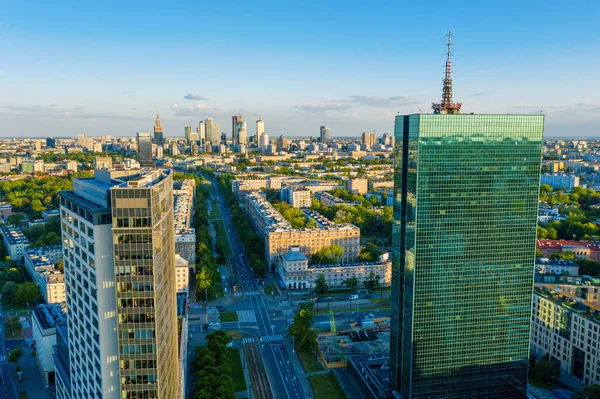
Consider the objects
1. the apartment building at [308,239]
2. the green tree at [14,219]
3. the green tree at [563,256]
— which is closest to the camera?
the green tree at [563,256]

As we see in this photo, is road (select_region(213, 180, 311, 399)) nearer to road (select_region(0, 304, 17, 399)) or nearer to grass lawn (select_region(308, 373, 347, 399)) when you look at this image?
grass lawn (select_region(308, 373, 347, 399))

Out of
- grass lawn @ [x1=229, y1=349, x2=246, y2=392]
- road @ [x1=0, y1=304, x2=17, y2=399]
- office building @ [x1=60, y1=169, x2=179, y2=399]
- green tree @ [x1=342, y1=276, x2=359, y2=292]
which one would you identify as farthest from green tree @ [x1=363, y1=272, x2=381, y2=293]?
office building @ [x1=60, y1=169, x2=179, y2=399]

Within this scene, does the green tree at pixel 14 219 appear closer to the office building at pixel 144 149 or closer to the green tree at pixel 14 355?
the green tree at pixel 14 355

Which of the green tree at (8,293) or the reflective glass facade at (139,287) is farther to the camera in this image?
the green tree at (8,293)

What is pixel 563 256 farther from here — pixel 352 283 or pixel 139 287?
pixel 139 287

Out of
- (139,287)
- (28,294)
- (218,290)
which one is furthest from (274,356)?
(28,294)

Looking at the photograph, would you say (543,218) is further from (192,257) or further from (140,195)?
(140,195)

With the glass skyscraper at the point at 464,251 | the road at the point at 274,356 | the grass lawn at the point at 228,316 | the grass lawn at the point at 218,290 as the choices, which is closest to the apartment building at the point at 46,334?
the grass lawn at the point at 228,316

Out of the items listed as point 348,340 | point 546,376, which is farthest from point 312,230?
point 546,376
